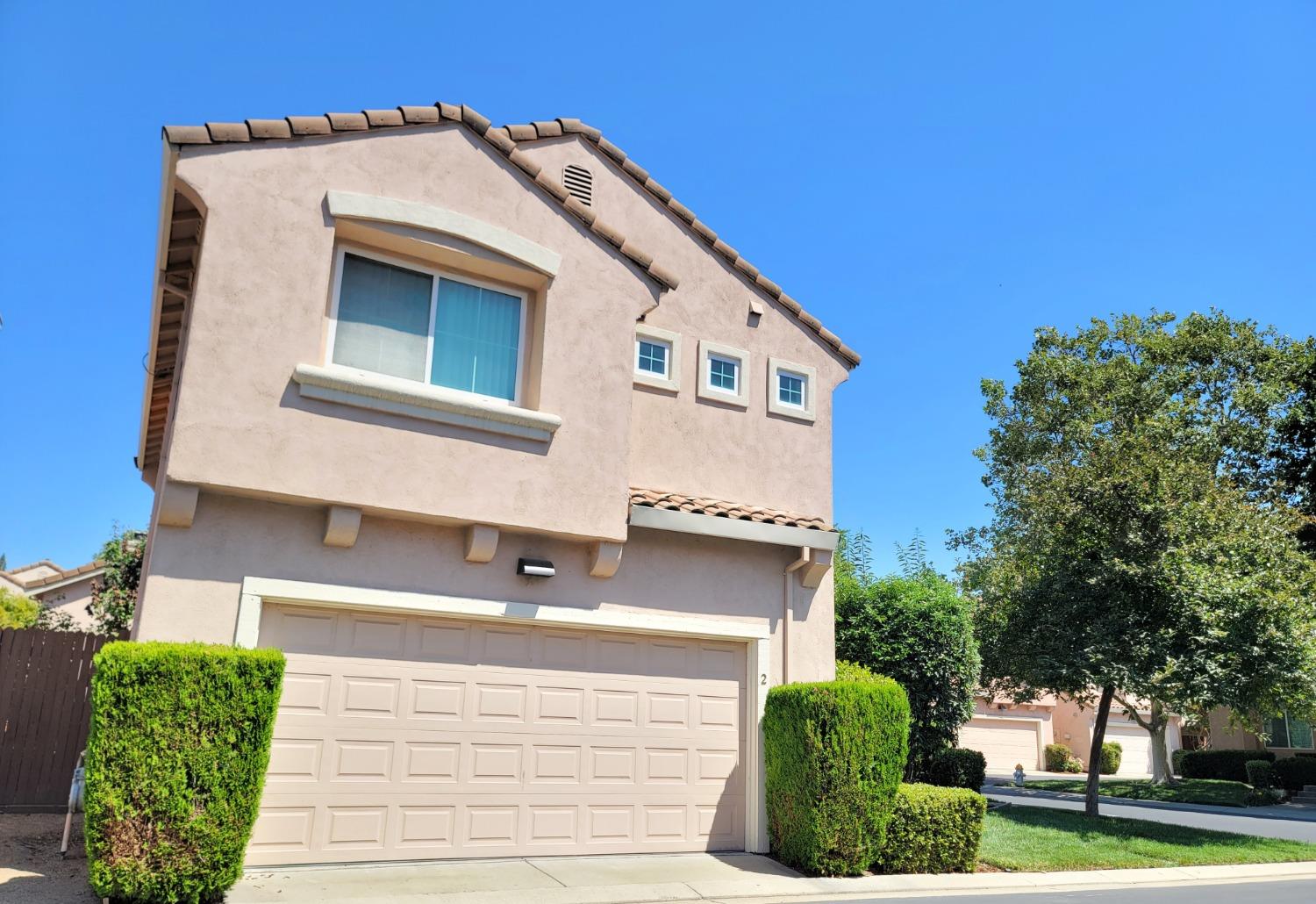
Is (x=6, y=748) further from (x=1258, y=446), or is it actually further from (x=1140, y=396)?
(x=1258, y=446)

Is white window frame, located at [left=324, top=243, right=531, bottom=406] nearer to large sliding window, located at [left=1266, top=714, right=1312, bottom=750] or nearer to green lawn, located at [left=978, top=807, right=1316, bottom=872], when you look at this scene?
green lawn, located at [left=978, top=807, right=1316, bottom=872]

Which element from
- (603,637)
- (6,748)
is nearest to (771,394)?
(603,637)

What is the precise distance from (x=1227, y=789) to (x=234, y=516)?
30747 mm

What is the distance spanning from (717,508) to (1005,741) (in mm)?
34334

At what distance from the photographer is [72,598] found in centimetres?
3231

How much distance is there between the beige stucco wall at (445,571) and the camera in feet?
28.1

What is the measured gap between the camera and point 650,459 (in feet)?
39.0

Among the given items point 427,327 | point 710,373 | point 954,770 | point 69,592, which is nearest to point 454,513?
point 427,327

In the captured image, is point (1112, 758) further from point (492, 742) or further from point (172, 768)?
point (172, 768)

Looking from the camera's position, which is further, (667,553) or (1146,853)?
(1146,853)

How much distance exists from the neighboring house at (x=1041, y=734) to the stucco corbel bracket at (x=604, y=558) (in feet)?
102

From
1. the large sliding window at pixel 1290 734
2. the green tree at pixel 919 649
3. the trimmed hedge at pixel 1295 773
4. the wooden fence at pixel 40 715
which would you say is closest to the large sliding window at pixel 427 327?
the wooden fence at pixel 40 715

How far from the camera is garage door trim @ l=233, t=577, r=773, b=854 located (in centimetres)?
884

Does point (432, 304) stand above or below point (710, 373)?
below
